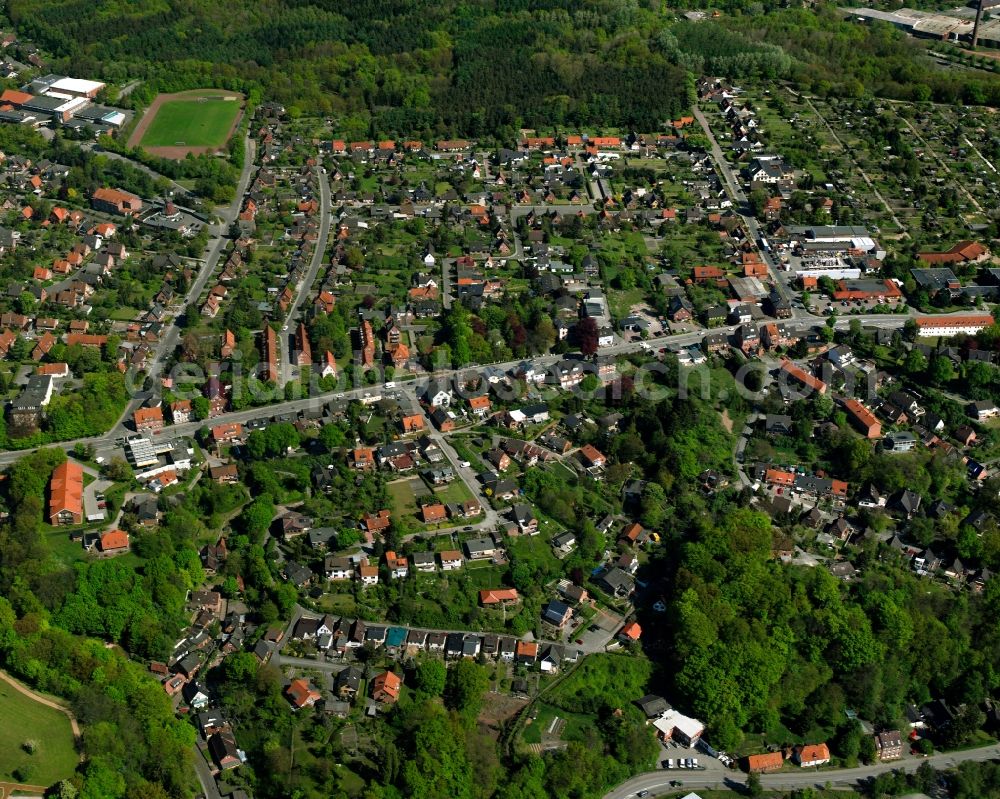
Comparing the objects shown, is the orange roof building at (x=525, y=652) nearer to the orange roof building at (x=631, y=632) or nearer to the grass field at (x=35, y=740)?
the orange roof building at (x=631, y=632)

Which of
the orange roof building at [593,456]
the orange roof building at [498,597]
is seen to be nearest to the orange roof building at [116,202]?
the orange roof building at [593,456]

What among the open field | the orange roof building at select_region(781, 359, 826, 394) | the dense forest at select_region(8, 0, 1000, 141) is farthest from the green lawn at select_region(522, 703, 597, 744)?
the open field

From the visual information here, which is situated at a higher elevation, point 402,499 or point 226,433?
point 226,433

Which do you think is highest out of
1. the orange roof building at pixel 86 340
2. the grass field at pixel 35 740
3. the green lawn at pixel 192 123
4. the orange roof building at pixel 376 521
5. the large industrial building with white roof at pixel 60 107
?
the large industrial building with white roof at pixel 60 107

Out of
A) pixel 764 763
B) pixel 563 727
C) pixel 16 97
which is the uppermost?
pixel 16 97

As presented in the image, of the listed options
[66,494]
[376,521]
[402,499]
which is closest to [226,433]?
[66,494]

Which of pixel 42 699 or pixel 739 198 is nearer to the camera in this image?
pixel 42 699

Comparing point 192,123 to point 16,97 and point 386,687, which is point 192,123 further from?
point 386,687
